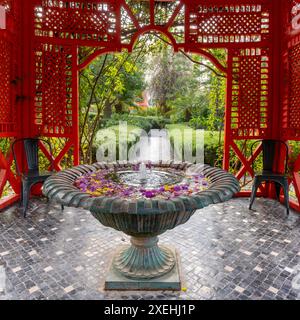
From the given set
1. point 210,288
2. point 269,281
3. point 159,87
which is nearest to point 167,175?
point 210,288

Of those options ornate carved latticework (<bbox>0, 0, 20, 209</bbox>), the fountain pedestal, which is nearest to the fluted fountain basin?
the fountain pedestal

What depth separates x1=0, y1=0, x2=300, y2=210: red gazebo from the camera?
176 inches

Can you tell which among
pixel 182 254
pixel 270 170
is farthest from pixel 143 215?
pixel 270 170

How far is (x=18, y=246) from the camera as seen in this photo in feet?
9.68

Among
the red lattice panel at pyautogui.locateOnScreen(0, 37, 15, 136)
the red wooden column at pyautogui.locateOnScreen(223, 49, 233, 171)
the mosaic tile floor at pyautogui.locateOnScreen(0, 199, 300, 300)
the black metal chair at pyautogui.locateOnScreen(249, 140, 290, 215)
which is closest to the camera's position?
the mosaic tile floor at pyautogui.locateOnScreen(0, 199, 300, 300)

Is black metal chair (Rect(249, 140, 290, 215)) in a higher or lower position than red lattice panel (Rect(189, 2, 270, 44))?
lower

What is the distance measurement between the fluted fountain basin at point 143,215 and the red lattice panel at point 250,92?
7.85 ft

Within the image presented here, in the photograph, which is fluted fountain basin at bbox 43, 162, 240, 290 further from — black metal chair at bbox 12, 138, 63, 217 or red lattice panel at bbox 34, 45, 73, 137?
red lattice panel at bbox 34, 45, 73, 137

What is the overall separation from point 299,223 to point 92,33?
424 centimetres

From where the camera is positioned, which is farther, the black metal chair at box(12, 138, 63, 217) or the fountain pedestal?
the black metal chair at box(12, 138, 63, 217)

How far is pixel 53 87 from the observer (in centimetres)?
466

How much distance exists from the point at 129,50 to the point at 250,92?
2.18 metres

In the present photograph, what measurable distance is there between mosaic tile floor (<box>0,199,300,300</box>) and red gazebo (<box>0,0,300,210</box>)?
3.83 ft

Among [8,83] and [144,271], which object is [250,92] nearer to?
[144,271]
